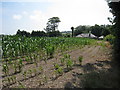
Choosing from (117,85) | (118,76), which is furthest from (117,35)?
(117,85)

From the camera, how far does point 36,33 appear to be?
3753 centimetres

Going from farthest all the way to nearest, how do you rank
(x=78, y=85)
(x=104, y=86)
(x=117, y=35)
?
(x=117, y=35)
(x=78, y=85)
(x=104, y=86)

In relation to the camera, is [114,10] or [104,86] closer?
[104,86]

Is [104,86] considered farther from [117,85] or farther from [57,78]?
[57,78]

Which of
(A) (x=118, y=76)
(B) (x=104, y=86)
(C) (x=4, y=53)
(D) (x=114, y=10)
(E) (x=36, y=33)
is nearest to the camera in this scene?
(B) (x=104, y=86)

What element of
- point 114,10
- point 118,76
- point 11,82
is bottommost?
point 11,82

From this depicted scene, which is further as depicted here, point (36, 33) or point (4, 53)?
point (36, 33)

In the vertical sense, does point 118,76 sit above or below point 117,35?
below

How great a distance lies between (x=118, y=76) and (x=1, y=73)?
4.37 meters

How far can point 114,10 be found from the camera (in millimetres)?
6996

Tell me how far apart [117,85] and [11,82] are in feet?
10.4

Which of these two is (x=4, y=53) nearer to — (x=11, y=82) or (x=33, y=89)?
(x=11, y=82)

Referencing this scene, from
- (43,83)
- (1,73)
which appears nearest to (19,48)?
(1,73)

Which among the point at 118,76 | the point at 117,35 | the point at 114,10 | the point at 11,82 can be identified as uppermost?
the point at 114,10
